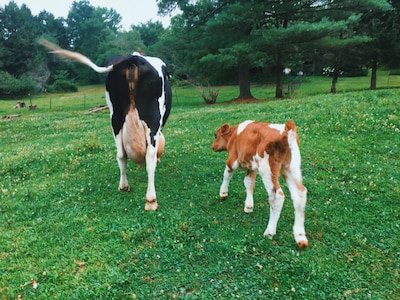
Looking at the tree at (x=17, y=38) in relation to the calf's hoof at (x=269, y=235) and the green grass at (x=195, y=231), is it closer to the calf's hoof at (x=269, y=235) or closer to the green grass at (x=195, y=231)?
the green grass at (x=195, y=231)

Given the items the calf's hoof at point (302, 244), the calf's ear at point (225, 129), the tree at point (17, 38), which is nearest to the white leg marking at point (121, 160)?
the calf's ear at point (225, 129)

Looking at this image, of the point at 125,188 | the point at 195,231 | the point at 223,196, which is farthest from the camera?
the point at 125,188

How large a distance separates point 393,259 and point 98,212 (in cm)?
494

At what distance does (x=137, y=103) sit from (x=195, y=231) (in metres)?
2.44

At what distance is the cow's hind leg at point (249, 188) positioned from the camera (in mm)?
6195

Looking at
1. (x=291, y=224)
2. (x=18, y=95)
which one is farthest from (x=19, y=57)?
(x=291, y=224)

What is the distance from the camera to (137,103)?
20.2ft

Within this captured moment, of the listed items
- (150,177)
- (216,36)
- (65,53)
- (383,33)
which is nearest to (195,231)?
(150,177)

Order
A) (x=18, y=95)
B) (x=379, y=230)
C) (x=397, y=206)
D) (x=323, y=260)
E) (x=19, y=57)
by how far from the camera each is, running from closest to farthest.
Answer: (x=323, y=260) < (x=379, y=230) < (x=397, y=206) < (x=18, y=95) < (x=19, y=57)

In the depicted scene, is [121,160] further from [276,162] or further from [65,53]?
[276,162]

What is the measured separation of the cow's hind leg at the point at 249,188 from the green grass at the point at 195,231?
132mm

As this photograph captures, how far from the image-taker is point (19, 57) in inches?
3024

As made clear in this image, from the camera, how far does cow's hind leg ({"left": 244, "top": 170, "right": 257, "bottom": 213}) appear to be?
20.3 feet

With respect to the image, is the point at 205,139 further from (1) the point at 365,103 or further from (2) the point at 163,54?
(2) the point at 163,54
